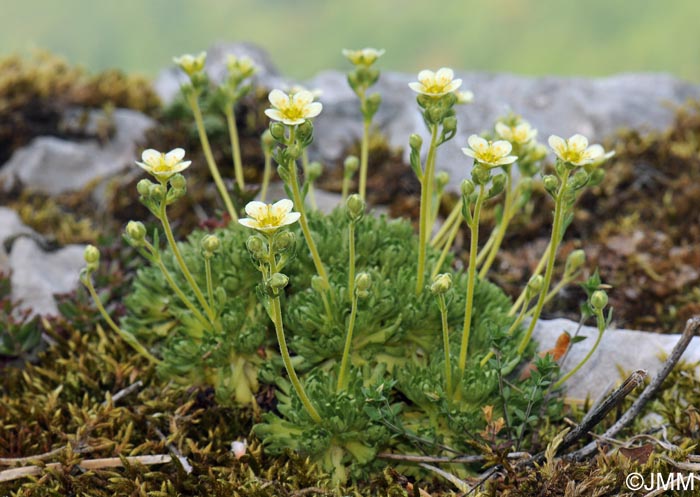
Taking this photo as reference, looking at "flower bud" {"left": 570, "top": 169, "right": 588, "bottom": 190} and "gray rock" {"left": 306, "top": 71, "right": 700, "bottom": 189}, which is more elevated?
"flower bud" {"left": 570, "top": 169, "right": 588, "bottom": 190}

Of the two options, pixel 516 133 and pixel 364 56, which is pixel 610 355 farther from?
pixel 364 56

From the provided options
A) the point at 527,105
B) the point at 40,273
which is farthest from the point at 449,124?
the point at 527,105

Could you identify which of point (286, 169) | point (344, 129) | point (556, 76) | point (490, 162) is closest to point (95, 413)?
point (286, 169)

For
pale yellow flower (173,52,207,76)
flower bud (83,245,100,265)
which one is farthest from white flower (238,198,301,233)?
pale yellow flower (173,52,207,76)

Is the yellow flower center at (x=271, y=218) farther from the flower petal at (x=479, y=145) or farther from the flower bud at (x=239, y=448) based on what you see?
the flower bud at (x=239, y=448)

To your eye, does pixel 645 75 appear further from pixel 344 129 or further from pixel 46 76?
pixel 46 76

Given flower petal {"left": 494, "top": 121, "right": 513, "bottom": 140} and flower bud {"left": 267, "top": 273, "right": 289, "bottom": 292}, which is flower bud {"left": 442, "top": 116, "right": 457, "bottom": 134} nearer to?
flower petal {"left": 494, "top": 121, "right": 513, "bottom": 140}
